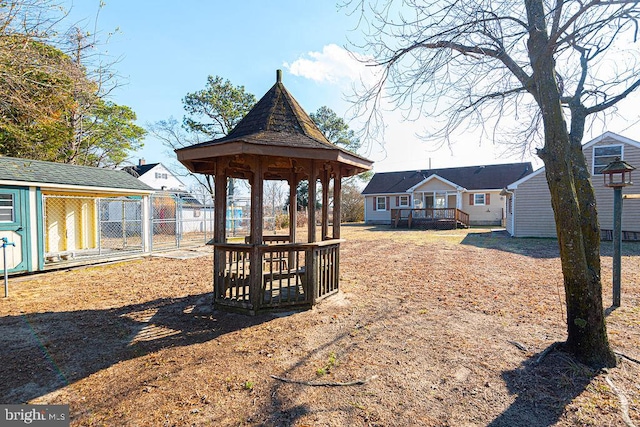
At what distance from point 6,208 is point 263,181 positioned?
704 cm

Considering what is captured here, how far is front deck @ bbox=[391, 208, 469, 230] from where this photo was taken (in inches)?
834

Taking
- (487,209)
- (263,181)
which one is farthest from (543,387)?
A: (487,209)

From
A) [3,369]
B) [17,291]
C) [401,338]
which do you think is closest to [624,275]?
[401,338]

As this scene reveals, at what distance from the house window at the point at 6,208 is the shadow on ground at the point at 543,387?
10.3 meters

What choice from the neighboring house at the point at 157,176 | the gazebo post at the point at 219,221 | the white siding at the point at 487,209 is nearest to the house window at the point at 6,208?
the gazebo post at the point at 219,221

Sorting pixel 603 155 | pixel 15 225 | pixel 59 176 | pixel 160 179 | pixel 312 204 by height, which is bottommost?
pixel 15 225

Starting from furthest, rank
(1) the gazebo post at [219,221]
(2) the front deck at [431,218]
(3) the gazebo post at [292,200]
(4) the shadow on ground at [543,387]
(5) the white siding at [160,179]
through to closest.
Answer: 1. (5) the white siding at [160,179]
2. (2) the front deck at [431,218]
3. (3) the gazebo post at [292,200]
4. (1) the gazebo post at [219,221]
5. (4) the shadow on ground at [543,387]

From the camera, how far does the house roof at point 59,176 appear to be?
24.9ft

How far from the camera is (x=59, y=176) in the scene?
8797 millimetres

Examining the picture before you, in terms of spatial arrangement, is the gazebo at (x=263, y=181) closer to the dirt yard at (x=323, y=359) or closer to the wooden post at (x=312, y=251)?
the wooden post at (x=312, y=251)

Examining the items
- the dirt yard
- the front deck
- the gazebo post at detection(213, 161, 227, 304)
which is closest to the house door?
the dirt yard

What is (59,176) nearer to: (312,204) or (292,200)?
(292,200)

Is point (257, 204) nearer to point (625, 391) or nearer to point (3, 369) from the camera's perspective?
point (3, 369)

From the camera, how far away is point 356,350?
350 centimetres
